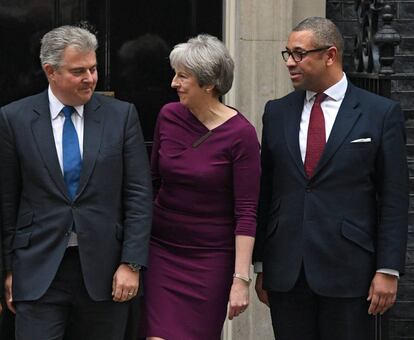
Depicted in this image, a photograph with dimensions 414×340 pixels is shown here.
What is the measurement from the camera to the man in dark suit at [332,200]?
5.37 m

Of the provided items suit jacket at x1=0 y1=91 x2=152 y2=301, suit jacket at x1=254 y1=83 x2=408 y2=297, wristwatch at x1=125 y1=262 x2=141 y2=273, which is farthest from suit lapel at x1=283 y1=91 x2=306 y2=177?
wristwatch at x1=125 y1=262 x2=141 y2=273

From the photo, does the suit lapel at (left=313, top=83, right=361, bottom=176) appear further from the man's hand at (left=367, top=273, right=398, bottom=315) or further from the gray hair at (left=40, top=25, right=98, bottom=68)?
the gray hair at (left=40, top=25, right=98, bottom=68)

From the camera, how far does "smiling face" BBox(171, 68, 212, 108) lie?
17.7 feet

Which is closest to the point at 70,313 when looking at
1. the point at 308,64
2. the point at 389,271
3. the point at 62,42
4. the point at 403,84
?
the point at 62,42

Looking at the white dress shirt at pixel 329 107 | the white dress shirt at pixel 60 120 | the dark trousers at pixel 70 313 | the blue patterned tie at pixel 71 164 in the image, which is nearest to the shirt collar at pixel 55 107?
the white dress shirt at pixel 60 120

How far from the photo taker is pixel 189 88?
17.8 ft

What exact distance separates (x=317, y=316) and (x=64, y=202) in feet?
4.24

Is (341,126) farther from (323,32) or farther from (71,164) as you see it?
(71,164)

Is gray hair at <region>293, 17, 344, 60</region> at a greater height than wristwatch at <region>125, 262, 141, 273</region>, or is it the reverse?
gray hair at <region>293, 17, 344, 60</region>

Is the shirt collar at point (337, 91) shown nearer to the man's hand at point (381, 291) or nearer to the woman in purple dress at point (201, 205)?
the woman in purple dress at point (201, 205)

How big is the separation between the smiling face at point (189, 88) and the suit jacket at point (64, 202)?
0.31 m

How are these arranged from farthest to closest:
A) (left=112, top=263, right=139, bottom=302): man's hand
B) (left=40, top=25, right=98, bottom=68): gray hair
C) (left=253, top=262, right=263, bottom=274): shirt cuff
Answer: (left=253, top=262, right=263, bottom=274): shirt cuff, (left=112, top=263, right=139, bottom=302): man's hand, (left=40, top=25, right=98, bottom=68): gray hair

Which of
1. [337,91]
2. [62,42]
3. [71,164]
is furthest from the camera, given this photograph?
[337,91]

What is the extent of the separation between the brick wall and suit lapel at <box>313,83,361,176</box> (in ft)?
6.00
